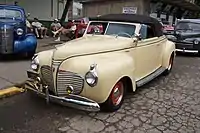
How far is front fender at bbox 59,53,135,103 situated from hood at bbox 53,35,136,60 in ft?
0.42

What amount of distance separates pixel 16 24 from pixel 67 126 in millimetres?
5040

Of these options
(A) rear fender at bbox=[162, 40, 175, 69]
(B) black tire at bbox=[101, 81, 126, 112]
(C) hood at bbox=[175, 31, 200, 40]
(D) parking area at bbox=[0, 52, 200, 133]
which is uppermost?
(C) hood at bbox=[175, 31, 200, 40]

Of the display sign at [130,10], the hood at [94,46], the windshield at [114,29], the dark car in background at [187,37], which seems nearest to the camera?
the hood at [94,46]

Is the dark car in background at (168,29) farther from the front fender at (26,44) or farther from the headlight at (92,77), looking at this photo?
the headlight at (92,77)

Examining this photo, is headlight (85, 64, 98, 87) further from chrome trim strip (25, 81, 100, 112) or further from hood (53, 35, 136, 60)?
hood (53, 35, 136, 60)

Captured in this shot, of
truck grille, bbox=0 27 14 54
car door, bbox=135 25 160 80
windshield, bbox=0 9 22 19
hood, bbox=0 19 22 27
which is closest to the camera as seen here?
car door, bbox=135 25 160 80

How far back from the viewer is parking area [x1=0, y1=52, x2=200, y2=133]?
3.83 meters

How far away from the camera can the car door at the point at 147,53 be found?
5199 mm

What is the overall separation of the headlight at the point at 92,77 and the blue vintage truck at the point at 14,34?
4473 mm

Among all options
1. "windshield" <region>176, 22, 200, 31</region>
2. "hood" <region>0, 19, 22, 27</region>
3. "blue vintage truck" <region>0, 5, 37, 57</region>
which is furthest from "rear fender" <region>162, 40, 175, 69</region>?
"windshield" <region>176, 22, 200, 31</region>

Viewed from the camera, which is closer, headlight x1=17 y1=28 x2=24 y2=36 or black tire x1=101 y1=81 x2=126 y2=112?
black tire x1=101 y1=81 x2=126 y2=112

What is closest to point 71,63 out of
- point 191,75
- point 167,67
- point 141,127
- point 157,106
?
point 141,127

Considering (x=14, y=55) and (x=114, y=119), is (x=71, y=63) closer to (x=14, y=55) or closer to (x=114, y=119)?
(x=114, y=119)

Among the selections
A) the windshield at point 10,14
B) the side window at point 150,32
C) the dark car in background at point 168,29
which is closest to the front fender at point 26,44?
the windshield at point 10,14
